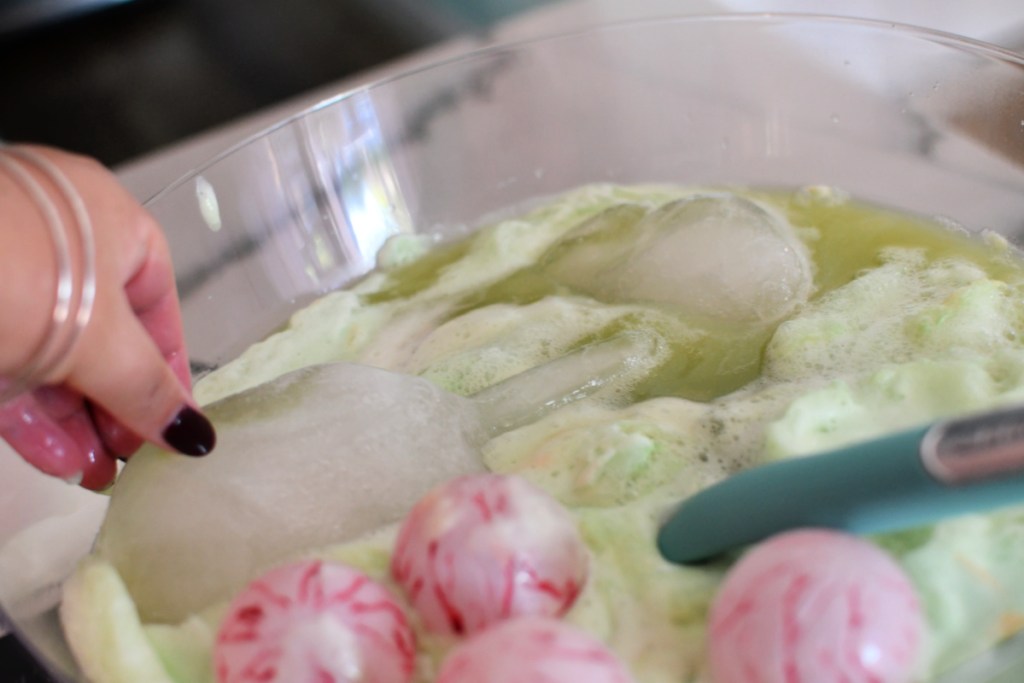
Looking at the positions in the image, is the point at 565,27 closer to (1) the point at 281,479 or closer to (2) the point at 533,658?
(1) the point at 281,479

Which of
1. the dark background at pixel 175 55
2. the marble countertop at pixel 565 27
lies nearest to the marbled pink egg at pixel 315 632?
the marble countertop at pixel 565 27

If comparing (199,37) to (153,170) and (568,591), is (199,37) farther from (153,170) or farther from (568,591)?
(568,591)

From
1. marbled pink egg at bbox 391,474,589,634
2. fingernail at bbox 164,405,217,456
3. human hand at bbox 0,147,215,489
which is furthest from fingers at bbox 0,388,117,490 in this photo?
marbled pink egg at bbox 391,474,589,634

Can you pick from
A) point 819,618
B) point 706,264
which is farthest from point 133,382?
point 706,264

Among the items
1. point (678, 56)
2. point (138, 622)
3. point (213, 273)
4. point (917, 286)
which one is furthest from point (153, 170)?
point (917, 286)

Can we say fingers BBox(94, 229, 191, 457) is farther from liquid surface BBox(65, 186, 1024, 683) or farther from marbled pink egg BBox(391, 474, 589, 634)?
marbled pink egg BBox(391, 474, 589, 634)

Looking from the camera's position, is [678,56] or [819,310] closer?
[819,310]
